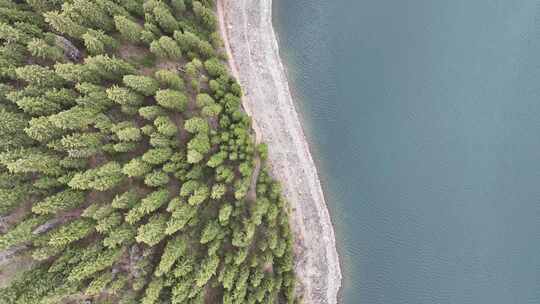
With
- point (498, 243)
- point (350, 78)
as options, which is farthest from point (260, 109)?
point (498, 243)

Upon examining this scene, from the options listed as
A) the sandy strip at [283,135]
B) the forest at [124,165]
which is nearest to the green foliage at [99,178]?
the forest at [124,165]

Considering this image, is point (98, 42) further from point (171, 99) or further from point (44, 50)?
point (171, 99)

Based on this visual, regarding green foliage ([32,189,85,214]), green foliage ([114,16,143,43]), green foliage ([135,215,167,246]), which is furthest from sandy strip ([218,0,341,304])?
green foliage ([32,189,85,214])

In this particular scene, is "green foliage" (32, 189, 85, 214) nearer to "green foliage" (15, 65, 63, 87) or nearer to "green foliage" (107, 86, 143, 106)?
"green foliage" (107, 86, 143, 106)

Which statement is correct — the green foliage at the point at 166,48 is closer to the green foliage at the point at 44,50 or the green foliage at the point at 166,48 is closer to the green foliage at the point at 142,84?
the green foliage at the point at 142,84

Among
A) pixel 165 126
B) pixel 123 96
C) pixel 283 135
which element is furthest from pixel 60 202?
pixel 283 135
